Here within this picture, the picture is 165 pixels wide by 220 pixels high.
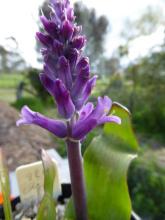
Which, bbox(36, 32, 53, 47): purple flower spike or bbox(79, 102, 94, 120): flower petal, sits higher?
bbox(36, 32, 53, 47): purple flower spike

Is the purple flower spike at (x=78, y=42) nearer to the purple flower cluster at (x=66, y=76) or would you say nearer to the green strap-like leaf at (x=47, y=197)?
the purple flower cluster at (x=66, y=76)

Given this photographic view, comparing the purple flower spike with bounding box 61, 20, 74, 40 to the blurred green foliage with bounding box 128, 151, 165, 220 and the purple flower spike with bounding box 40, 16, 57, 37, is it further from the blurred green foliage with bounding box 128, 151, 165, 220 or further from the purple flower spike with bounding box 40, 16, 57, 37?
the blurred green foliage with bounding box 128, 151, 165, 220

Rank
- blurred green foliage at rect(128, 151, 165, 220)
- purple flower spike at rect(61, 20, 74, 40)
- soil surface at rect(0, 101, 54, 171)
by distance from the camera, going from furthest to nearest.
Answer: soil surface at rect(0, 101, 54, 171), blurred green foliage at rect(128, 151, 165, 220), purple flower spike at rect(61, 20, 74, 40)

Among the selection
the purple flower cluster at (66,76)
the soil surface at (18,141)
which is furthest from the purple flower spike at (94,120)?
the soil surface at (18,141)

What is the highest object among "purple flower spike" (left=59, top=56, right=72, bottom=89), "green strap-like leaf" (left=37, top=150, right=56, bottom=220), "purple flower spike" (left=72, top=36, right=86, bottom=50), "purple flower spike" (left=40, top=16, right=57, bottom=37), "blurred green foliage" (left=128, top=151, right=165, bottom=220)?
"purple flower spike" (left=40, top=16, right=57, bottom=37)

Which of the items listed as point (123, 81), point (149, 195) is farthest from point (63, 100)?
point (123, 81)

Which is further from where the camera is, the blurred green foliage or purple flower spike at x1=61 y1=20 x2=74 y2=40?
the blurred green foliage

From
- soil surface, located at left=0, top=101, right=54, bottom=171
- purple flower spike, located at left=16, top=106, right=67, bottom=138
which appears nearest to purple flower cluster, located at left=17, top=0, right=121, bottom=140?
purple flower spike, located at left=16, top=106, right=67, bottom=138

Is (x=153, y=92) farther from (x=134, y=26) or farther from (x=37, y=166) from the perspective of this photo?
(x=37, y=166)

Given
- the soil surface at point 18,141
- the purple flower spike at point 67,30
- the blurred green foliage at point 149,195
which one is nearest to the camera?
the purple flower spike at point 67,30
